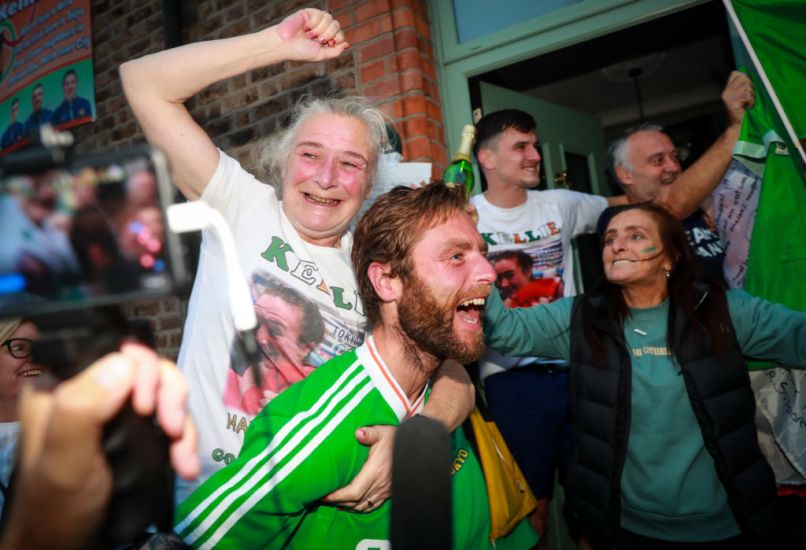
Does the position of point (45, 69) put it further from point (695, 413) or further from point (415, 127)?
point (695, 413)

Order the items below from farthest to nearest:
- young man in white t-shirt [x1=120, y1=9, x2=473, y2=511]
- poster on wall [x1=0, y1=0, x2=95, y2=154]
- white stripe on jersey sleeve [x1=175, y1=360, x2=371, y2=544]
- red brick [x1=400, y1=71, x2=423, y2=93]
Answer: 1. poster on wall [x1=0, y1=0, x2=95, y2=154]
2. red brick [x1=400, y1=71, x2=423, y2=93]
3. young man in white t-shirt [x1=120, y1=9, x2=473, y2=511]
4. white stripe on jersey sleeve [x1=175, y1=360, x2=371, y2=544]

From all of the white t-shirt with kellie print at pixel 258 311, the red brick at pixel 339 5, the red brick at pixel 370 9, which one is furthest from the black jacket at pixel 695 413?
the red brick at pixel 339 5

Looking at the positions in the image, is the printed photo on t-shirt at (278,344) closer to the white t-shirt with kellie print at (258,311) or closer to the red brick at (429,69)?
the white t-shirt with kellie print at (258,311)

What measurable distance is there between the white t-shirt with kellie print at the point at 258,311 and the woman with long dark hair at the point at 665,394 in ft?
2.21

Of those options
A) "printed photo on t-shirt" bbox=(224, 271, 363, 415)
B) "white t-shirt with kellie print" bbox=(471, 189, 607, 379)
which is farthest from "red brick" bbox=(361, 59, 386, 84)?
"printed photo on t-shirt" bbox=(224, 271, 363, 415)

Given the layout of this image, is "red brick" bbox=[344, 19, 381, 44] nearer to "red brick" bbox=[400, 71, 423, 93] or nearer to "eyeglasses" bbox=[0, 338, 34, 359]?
"red brick" bbox=[400, 71, 423, 93]

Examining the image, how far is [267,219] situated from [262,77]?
1746mm

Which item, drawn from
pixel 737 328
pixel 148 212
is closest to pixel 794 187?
pixel 737 328

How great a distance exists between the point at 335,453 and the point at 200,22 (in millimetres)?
3040

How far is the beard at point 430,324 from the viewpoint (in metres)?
1.28

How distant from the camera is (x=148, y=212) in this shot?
42 cm

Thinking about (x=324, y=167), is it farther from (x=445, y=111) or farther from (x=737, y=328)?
(x=737, y=328)

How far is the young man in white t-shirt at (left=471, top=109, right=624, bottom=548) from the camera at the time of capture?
222cm

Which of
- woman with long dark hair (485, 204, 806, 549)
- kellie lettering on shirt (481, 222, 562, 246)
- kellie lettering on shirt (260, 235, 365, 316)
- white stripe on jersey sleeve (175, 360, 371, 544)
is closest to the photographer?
white stripe on jersey sleeve (175, 360, 371, 544)
